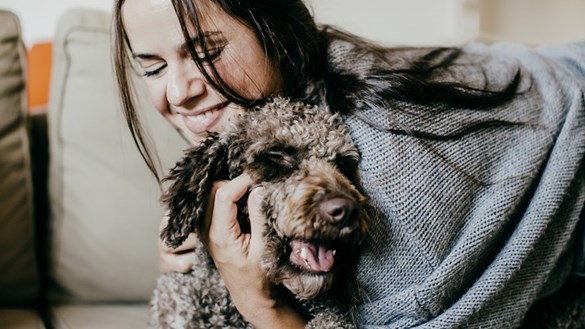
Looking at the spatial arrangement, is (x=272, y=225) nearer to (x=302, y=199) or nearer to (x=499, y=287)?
(x=302, y=199)

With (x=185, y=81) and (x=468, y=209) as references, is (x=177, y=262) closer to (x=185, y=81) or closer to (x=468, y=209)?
(x=185, y=81)

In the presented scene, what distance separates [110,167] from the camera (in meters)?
1.55

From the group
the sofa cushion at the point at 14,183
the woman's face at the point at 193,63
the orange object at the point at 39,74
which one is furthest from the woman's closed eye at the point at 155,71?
the orange object at the point at 39,74

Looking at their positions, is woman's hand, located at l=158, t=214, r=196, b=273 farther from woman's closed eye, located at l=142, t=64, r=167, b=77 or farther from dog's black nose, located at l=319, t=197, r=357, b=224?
dog's black nose, located at l=319, t=197, r=357, b=224

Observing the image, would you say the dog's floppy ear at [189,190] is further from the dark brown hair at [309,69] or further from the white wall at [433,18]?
the white wall at [433,18]

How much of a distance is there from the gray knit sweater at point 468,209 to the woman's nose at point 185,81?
252mm

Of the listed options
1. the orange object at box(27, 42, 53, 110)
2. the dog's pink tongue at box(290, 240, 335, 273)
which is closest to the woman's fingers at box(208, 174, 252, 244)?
the dog's pink tongue at box(290, 240, 335, 273)

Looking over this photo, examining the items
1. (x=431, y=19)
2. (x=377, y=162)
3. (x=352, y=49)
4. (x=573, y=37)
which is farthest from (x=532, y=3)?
(x=377, y=162)

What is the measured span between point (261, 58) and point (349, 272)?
1.35 feet

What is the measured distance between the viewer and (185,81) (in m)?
1.11

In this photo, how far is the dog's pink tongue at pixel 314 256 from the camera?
949 mm

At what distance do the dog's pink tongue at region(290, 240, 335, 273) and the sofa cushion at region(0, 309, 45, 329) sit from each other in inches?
28.0

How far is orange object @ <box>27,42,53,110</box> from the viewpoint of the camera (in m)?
1.77

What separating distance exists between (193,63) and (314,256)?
1.37 ft
